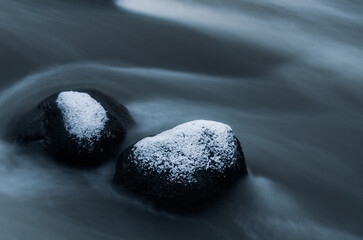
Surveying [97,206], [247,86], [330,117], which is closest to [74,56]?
[247,86]

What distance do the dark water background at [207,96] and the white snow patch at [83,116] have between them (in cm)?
25

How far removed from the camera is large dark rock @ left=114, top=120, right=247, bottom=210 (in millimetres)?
2857

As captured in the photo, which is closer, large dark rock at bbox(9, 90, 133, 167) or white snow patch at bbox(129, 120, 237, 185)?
white snow patch at bbox(129, 120, 237, 185)

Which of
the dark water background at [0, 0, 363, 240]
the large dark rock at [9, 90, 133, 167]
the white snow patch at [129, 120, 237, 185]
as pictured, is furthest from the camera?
the large dark rock at [9, 90, 133, 167]

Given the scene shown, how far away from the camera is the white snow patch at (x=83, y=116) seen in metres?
3.06

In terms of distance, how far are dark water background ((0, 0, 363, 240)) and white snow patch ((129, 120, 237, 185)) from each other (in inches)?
10.4

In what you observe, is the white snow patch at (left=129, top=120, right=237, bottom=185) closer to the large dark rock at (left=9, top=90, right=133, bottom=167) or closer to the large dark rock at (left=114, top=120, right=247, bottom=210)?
the large dark rock at (left=114, top=120, right=247, bottom=210)

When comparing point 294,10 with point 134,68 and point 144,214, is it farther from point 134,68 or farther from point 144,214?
point 144,214

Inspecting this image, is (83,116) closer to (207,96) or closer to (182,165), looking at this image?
(182,165)

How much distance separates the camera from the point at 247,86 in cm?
482

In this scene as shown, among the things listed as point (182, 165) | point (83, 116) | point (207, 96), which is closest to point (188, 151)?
point (182, 165)

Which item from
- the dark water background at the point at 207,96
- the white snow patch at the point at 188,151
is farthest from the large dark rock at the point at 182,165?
the dark water background at the point at 207,96

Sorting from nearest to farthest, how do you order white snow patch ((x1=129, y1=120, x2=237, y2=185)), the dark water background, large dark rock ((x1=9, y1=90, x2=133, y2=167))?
white snow patch ((x1=129, y1=120, x2=237, y2=185))
the dark water background
large dark rock ((x1=9, y1=90, x2=133, y2=167))

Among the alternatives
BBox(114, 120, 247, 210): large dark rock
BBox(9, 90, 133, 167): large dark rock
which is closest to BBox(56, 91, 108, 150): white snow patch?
BBox(9, 90, 133, 167): large dark rock
